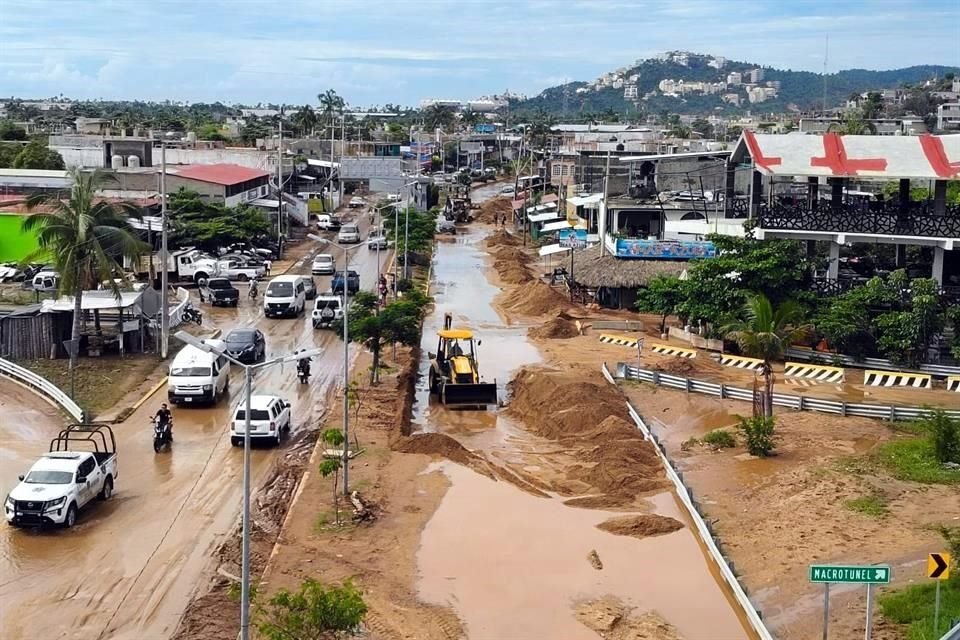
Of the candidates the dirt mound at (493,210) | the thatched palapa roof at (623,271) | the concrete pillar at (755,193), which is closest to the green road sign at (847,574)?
the concrete pillar at (755,193)

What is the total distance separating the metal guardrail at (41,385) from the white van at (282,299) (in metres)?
12.5

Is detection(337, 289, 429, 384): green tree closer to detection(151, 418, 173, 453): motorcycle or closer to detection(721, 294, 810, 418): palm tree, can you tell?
detection(151, 418, 173, 453): motorcycle

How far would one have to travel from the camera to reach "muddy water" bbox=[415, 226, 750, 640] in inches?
763

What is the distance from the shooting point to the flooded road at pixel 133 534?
18.5 metres

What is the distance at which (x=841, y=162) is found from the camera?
44.3 metres

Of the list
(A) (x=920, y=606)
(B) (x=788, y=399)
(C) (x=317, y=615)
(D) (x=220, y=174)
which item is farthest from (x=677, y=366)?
(D) (x=220, y=174)

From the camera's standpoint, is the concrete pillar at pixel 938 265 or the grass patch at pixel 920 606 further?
the concrete pillar at pixel 938 265

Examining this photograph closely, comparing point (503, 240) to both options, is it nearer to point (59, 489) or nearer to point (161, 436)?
point (161, 436)

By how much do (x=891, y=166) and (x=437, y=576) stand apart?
→ 29.4m

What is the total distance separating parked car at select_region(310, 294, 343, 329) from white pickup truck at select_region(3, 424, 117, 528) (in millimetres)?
20936

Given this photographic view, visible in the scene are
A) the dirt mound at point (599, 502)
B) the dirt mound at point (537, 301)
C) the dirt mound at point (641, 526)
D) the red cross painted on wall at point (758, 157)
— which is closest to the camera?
the dirt mound at point (641, 526)

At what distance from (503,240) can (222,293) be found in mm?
37182

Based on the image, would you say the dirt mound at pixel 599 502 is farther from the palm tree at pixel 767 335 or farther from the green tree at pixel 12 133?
the green tree at pixel 12 133

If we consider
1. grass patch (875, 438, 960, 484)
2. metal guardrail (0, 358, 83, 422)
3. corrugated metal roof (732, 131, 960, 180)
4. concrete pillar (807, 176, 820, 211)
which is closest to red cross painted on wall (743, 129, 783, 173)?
corrugated metal roof (732, 131, 960, 180)
